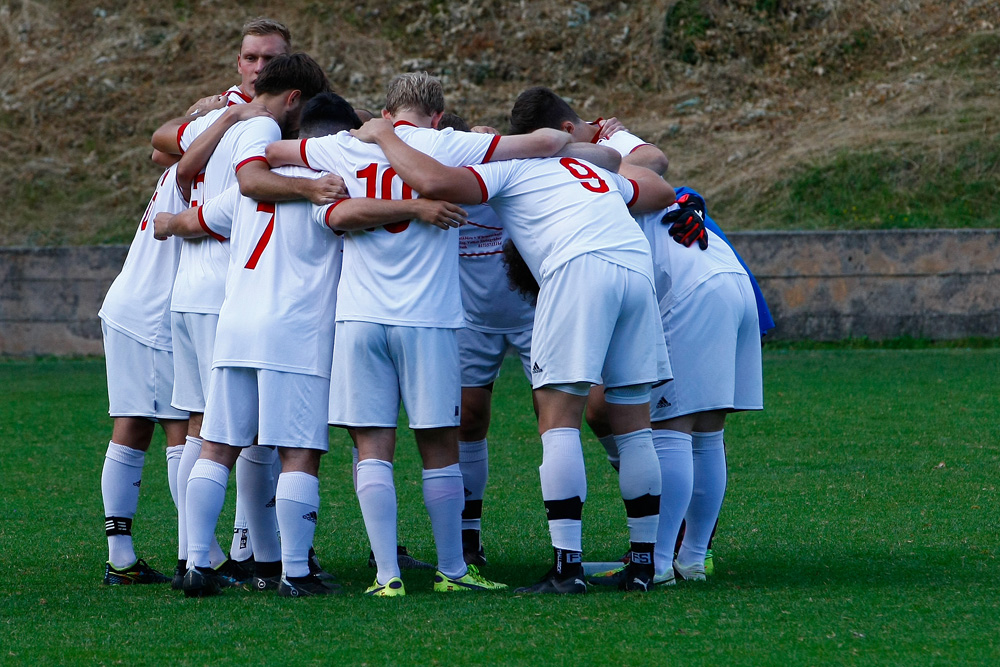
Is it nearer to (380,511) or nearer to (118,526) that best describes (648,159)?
(380,511)

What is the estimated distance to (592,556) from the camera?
5695mm

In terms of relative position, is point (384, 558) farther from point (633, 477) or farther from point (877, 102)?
point (877, 102)

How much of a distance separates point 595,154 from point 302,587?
2.07 metres

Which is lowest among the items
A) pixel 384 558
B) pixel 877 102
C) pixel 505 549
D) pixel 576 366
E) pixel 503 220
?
pixel 505 549

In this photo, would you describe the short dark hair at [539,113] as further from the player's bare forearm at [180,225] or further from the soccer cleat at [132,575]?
the soccer cleat at [132,575]

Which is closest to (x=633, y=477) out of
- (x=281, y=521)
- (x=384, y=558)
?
(x=384, y=558)

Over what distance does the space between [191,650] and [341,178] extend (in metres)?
1.87

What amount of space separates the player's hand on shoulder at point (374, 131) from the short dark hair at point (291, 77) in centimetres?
54

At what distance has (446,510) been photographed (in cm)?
473

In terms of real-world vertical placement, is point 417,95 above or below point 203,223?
→ above

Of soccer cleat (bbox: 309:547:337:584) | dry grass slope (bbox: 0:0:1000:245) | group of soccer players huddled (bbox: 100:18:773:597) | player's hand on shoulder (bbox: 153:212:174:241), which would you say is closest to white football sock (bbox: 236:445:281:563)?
group of soccer players huddled (bbox: 100:18:773:597)

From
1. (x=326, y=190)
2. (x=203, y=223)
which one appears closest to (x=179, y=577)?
(x=203, y=223)

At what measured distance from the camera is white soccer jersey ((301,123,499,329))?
4.62 meters

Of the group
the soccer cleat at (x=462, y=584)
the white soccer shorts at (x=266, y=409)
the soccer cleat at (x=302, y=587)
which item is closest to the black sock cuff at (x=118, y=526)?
the white soccer shorts at (x=266, y=409)
